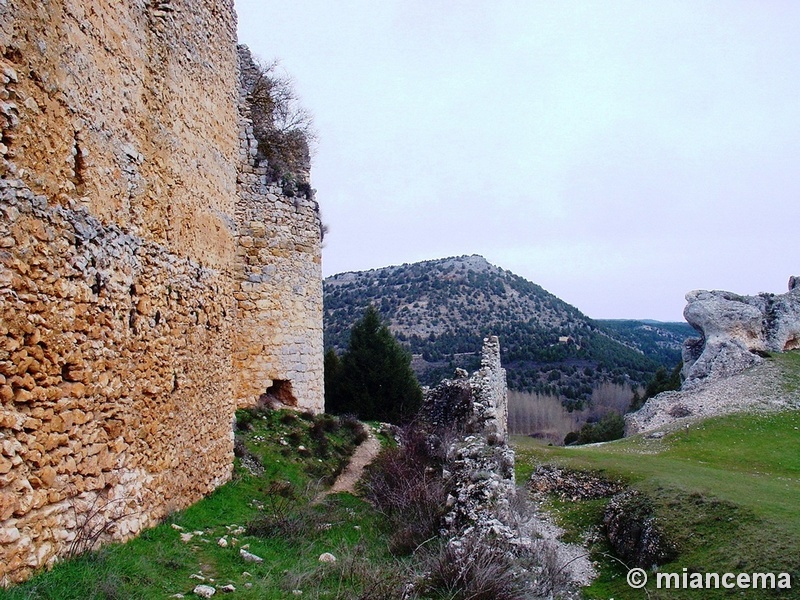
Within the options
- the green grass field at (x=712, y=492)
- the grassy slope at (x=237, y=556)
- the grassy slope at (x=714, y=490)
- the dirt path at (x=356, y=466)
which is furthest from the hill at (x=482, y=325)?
the grassy slope at (x=237, y=556)

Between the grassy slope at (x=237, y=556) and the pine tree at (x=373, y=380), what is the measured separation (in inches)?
422

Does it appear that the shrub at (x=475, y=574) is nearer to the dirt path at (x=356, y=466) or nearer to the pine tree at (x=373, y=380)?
the dirt path at (x=356, y=466)

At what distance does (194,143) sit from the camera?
765 centimetres

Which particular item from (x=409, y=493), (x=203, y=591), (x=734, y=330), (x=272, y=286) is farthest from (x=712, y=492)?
(x=734, y=330)

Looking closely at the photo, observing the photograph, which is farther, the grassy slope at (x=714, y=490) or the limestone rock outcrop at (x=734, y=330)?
the limestone rock outcrop at (x=734, y=330)

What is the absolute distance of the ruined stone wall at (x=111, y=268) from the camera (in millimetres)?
4125

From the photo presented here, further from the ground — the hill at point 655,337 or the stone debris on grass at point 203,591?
the hill at point 655,337

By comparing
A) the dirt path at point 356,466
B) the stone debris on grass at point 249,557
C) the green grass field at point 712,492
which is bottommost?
the green grass field at point 712,492

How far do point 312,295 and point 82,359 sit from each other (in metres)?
8.05

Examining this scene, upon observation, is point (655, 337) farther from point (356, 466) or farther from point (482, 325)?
point (356, 466)

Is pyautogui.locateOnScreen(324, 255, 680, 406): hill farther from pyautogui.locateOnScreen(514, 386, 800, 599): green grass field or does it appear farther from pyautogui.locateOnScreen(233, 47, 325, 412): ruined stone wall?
pyautogui.locateOnScreen(233, 47, 325, 412): ruined stone wall

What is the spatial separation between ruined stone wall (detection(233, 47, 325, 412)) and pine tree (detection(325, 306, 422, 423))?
324 inches

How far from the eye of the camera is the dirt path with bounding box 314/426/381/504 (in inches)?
424

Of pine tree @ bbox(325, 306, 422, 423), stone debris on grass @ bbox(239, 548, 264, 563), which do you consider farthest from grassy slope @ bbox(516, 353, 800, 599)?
stone debris on grass @ bbox(239, 548, 264, 563)
